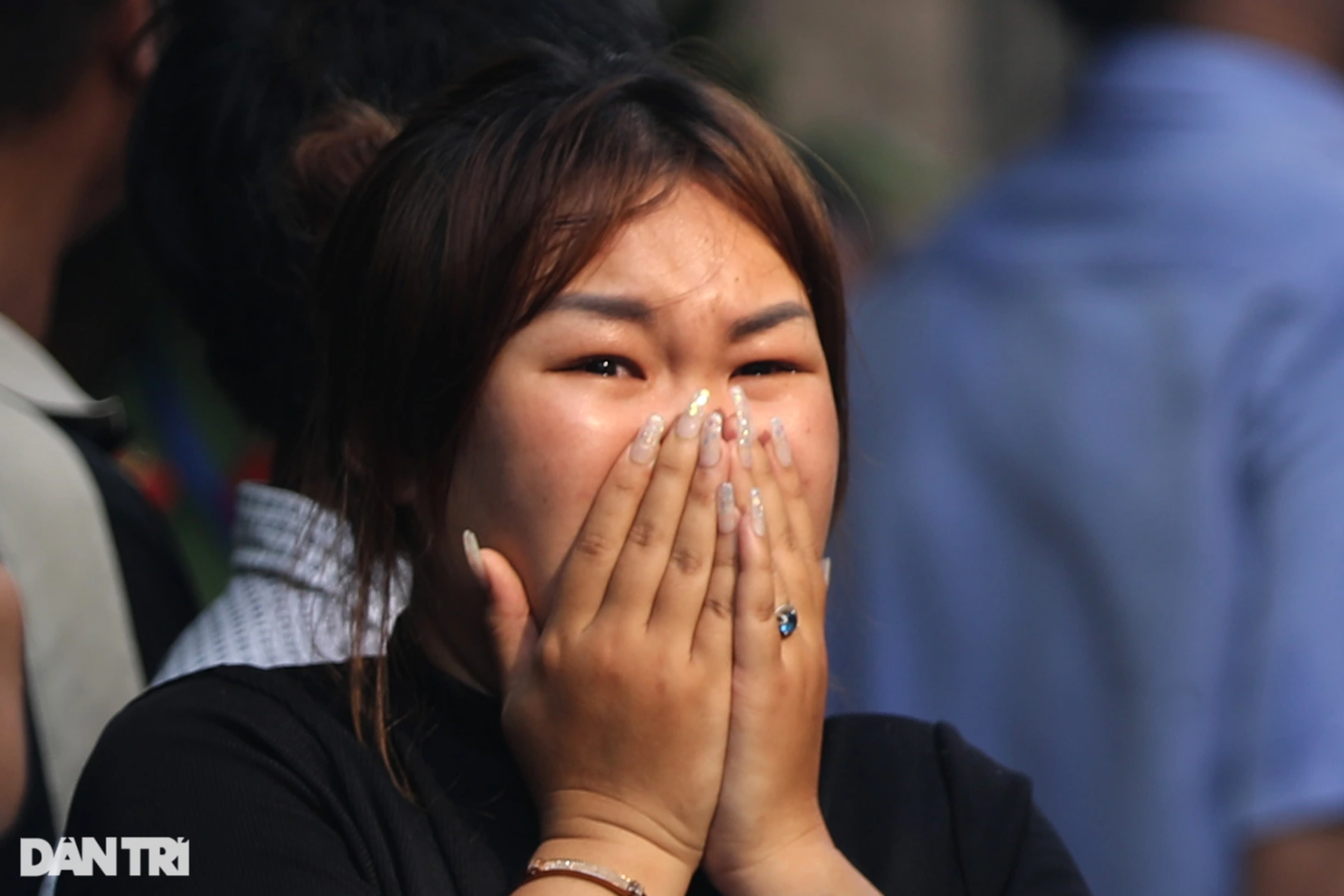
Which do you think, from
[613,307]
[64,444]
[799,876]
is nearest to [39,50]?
[64,444]

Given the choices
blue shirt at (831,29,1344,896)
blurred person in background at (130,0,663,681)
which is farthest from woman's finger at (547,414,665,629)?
blue shirt at (831,29,1344,896)

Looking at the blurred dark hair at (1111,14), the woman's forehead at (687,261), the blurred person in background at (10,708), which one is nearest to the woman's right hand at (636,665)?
the woman's forehead at (687,261)

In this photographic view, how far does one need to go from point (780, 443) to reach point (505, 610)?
1.02 ft

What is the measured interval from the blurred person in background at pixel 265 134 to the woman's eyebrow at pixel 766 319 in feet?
1.63

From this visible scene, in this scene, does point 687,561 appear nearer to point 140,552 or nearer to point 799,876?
point 799,876

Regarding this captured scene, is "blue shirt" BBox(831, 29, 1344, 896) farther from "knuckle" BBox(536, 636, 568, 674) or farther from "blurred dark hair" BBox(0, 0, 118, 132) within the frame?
"blurred dark hair" BBox(0, 0, 118, 132)

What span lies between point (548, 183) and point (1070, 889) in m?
0.87

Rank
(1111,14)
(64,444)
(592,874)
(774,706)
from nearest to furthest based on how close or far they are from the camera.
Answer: (592,874) → (774,706) → (64,444) → (1111,14)

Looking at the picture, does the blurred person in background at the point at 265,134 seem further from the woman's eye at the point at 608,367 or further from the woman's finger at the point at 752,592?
the woman's finger at the point at 752,592

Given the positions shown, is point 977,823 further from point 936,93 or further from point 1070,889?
point 936,93

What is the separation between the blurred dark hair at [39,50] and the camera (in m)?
2.13

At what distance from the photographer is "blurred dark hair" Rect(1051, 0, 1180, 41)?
2.76 m

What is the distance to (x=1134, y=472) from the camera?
2496 mm

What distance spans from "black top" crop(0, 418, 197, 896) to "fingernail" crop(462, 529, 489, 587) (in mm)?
572
